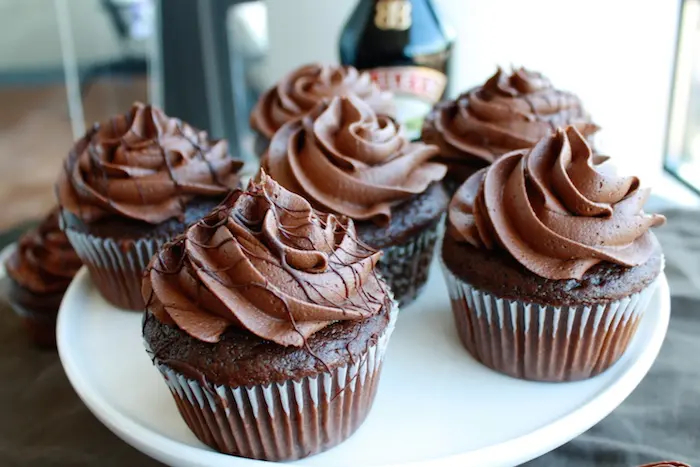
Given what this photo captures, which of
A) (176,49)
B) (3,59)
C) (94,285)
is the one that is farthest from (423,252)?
(3,59)

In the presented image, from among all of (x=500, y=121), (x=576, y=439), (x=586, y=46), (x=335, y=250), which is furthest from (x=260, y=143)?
(x=586, y=46)

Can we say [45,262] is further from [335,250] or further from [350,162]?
[335,250]

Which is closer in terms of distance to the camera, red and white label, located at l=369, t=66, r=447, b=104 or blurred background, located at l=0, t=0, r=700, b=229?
red and white label, located at l=369, t=66, r=447, b=104

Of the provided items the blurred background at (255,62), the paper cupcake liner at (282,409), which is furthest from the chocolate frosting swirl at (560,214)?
the blurred background at (255,62)

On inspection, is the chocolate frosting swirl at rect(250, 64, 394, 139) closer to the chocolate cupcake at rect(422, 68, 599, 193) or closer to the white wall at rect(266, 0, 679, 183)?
the chocolate cupcake at rect(422, 68, 599, 193)

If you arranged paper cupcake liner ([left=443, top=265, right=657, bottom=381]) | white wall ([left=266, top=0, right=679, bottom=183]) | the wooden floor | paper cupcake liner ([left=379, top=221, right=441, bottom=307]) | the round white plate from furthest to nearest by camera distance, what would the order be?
the wooden floor, white wall ([left=266, top=0, right=679, bottom=183]), paper cupcake liner ([left=379, top=221, right=441, bottom=307]), paper cupcake liner ([left=443, top=265, right=657, bottom=381]), the round white plate

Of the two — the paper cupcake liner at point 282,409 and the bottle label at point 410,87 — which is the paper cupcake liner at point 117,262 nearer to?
the paper cupcake liner at point 282,409

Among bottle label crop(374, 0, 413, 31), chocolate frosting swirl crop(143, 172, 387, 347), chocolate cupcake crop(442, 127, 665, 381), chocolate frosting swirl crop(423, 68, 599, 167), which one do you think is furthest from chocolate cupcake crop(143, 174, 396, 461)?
bottle label crop(374, 0, 413, 31)

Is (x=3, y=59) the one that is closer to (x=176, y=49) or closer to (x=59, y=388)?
(x=176, y=49)
